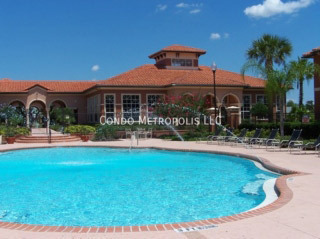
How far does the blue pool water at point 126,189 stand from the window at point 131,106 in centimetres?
1551

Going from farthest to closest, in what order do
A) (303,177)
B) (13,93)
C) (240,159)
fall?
1. (13,93)
2. (240,159)
3. (303,177)

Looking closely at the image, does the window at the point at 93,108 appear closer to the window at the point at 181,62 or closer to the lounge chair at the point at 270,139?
the window at the point at 181,62

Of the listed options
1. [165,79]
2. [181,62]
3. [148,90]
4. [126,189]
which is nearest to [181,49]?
[181,62]

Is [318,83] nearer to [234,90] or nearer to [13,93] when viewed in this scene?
[234,90]

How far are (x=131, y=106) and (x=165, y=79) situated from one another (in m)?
4.29

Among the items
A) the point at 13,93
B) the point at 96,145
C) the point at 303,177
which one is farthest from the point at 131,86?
the point at 303,177

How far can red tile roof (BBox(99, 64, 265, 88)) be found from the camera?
3159 cm

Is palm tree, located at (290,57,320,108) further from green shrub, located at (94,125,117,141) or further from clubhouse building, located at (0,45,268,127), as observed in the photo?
green shrub, located at (94,125,117,141)

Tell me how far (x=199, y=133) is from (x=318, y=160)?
14595 millimetres

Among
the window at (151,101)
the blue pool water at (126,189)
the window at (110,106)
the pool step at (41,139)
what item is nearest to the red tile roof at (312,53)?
the blue pool water at (126,189)

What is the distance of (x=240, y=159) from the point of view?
15031mm

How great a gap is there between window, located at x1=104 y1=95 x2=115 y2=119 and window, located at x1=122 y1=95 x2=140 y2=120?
0.94 metres

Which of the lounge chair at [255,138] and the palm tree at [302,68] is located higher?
the palm tree at [302,68]

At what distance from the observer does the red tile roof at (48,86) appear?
3922cm
